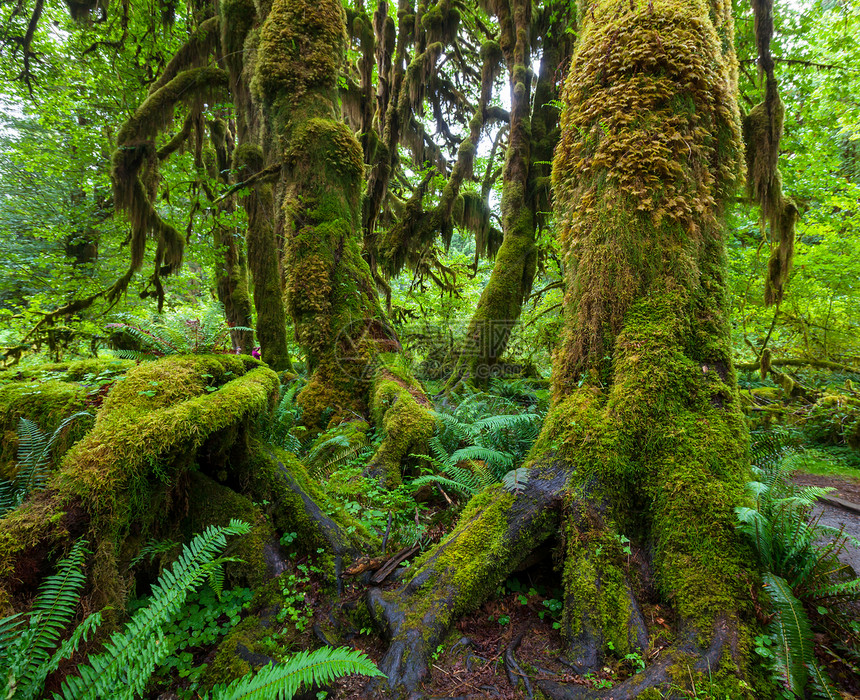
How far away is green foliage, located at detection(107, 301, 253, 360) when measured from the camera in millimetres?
3070

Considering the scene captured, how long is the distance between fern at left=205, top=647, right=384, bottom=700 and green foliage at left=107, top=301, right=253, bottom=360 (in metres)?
2.46

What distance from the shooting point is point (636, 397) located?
8.70ft

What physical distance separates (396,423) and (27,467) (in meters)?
2.97

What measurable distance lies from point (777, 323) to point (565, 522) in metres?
9.09

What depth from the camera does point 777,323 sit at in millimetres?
8258

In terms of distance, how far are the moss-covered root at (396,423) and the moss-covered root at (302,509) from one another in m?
0.87

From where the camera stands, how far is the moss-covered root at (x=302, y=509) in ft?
9.18

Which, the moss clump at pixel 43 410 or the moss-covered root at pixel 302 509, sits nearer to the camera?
the moss clump at pixel 43 410

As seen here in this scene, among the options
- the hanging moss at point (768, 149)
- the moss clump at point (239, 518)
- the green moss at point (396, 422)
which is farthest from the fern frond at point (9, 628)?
the hanging moss at point (768, 149)

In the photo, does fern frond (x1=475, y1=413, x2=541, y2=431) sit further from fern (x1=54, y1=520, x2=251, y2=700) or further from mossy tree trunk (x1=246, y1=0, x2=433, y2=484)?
fern (x1=54, y1=520, x2=251, y2=700)

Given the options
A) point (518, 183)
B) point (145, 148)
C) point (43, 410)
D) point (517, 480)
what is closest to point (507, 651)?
point (517, 480)

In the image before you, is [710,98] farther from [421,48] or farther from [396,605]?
[421,48]

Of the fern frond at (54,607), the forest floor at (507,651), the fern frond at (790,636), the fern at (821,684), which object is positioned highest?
the fern frond at (54,607)

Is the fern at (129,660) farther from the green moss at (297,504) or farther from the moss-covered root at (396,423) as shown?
the moss-covered root at (396,423)
